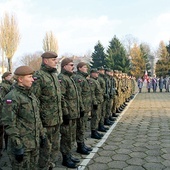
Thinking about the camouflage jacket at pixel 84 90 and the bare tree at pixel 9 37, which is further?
the bare tree at pixel 9 37

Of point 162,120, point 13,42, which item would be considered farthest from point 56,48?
point 162,120

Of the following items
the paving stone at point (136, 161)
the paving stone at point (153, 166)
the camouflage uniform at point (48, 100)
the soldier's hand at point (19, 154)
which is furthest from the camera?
the paving stone at point (136, 161)

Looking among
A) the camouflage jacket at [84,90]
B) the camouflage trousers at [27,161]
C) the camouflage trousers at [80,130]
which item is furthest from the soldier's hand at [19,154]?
the camouflage jacket at [84,90]

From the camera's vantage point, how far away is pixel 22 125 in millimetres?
3104

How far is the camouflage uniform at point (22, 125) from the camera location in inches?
117

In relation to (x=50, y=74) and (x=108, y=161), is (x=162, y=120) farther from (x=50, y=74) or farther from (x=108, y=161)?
(x=50, y=74)

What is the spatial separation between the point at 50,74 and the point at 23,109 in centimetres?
107

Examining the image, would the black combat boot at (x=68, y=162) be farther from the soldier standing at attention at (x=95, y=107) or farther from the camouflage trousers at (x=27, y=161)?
the soldier standing at attention at (x=95, y=107)

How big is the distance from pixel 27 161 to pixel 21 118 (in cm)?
53

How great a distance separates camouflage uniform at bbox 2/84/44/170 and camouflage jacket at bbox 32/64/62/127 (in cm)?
62

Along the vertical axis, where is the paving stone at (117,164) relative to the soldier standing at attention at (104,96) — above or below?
below

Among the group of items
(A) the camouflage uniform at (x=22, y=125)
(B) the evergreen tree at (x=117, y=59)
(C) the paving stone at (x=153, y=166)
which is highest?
(B) the evergreen tree at (x=117, y=59)

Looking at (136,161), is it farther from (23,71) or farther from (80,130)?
(23,71)

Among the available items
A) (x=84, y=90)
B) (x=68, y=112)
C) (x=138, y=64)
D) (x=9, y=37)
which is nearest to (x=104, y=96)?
(x=84, y=90)
